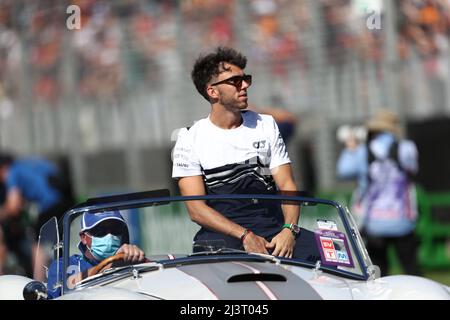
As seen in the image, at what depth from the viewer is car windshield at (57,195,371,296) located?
6008 mm

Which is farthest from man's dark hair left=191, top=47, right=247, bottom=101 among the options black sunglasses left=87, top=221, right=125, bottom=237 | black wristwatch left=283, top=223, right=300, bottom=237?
black sunglasses left=87, top=221, right=125, bottom=237

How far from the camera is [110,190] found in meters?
16.6

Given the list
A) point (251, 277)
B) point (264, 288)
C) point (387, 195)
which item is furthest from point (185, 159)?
point (387, 195)

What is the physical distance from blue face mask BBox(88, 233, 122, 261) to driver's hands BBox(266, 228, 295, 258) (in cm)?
78

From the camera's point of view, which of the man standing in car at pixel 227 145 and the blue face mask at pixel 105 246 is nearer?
the blue face mask at pixel 105 246

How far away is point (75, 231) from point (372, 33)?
8.26 m

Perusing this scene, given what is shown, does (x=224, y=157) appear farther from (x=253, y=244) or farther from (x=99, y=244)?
(x=99, y=244)

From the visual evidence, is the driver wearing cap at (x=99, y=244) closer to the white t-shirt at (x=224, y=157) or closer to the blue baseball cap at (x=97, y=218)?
the blue baseball cap at (x=97, y=218)

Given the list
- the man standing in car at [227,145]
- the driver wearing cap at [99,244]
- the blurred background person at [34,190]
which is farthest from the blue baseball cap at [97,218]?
the blurred background person at [34,190]

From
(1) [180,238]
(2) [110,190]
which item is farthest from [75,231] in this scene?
(2) [110,190]

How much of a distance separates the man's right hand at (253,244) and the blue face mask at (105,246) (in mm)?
650

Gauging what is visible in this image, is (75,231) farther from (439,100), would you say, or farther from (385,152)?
(439,100)

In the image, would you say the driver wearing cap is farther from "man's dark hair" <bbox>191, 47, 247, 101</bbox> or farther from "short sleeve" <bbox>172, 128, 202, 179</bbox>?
"man's dark hair" <bbox>191, 47, 247, 101</bbox>

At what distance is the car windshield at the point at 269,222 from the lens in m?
6.01
